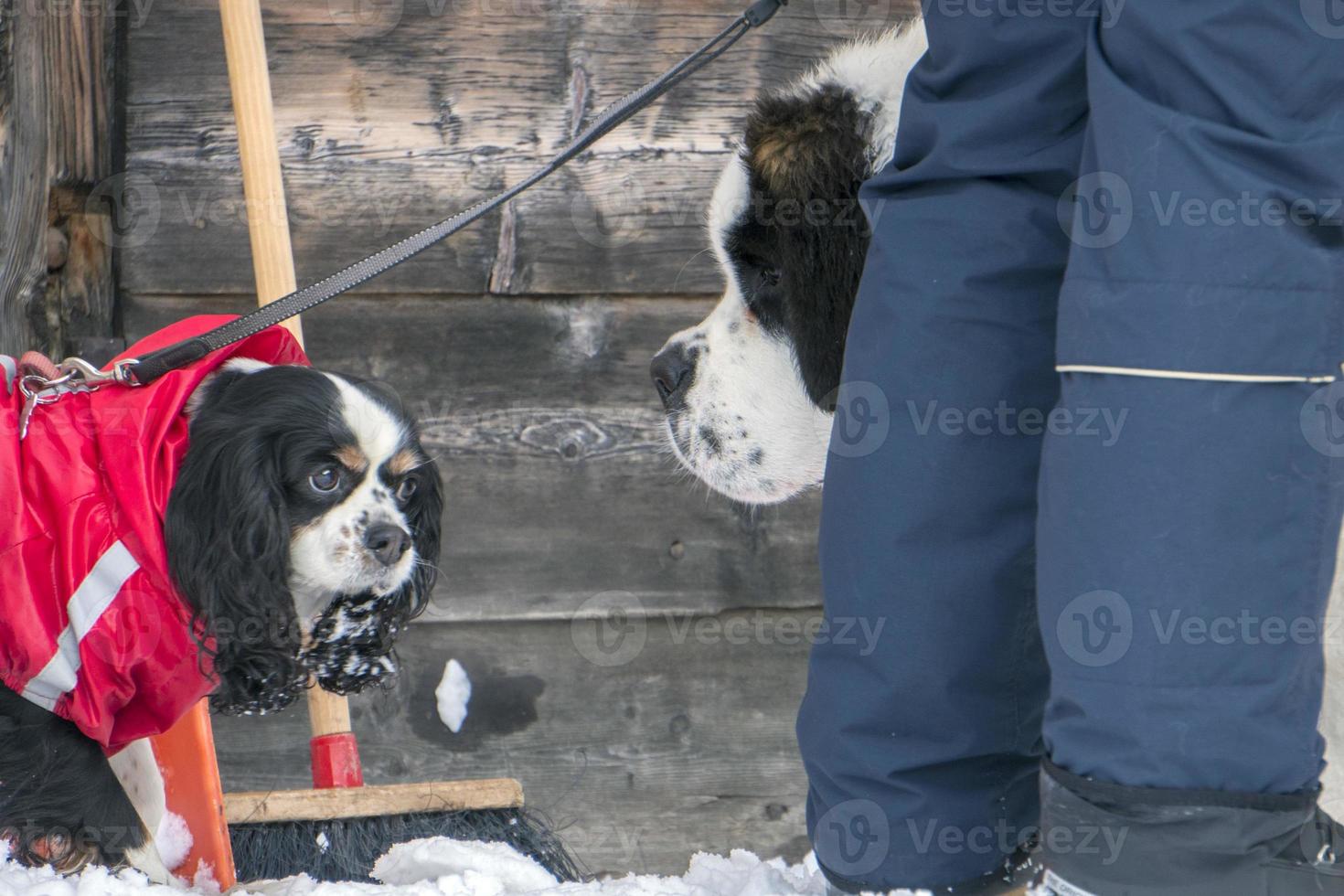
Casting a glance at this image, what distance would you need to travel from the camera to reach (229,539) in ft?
4.36

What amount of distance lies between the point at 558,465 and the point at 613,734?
48cm

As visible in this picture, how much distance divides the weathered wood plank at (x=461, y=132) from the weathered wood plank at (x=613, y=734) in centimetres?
60

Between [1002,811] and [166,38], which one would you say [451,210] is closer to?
[166,38]

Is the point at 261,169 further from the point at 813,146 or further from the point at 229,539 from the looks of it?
the point at 813,146

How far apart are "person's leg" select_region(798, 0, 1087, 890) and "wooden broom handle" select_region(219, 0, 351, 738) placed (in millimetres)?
994

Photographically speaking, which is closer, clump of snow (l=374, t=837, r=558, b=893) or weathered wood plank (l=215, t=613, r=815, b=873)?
clump of snow (l=374, t=837, r=558, b=893)

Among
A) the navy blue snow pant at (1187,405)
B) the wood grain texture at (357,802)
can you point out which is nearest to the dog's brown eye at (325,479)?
the wood grain texture at (357,802)

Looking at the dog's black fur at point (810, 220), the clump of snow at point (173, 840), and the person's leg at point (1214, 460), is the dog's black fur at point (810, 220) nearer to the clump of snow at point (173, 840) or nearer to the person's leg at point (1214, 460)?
the person's leg at point (1214, 460)

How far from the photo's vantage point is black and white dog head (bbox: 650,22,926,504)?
1.16 m

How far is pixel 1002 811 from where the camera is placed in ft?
2.81

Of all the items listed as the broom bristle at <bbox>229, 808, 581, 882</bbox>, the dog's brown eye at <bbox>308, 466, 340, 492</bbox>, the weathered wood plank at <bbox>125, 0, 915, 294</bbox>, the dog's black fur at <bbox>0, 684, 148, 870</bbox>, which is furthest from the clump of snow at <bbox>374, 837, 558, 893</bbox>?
the weathered wood plank at <bbox>125, 0, 915, 294</bbox>

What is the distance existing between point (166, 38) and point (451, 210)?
0.49 metres

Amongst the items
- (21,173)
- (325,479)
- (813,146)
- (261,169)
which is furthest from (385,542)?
(21,173)

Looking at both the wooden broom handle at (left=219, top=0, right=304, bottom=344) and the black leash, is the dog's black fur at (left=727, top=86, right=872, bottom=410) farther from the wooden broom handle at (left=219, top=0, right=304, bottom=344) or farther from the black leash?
the wooden broom handle at (left=219, top=0, right=304, bottom=344)
